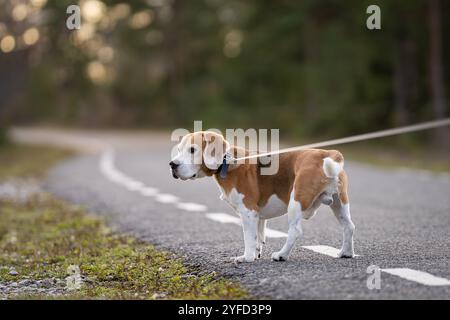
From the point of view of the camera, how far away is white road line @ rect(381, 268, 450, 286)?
237 inches

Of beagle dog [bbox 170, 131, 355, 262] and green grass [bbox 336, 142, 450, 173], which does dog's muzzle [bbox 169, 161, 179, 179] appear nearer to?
beagle dog [bbox 170, 131, 355, 262]

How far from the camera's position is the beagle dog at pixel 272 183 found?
23.3 feet

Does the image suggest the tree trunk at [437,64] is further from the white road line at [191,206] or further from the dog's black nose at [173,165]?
the dog's black nose at [173,165]

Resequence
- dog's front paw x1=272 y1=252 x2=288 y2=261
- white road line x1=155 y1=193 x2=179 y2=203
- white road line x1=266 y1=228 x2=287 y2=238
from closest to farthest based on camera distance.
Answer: dog's front paw x1=272 y1=252 x2=288 y2=261
white road line x1=266 y1=228 x2=287 y2=238
white road line x1=155 y1=193 x2=179 y2=203

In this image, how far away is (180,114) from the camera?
54.1m

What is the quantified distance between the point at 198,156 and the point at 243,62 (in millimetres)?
40001

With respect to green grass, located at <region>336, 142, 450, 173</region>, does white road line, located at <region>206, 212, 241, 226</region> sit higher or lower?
lower

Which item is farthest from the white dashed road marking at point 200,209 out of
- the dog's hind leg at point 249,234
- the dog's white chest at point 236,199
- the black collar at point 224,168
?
the black collar at point 224,168

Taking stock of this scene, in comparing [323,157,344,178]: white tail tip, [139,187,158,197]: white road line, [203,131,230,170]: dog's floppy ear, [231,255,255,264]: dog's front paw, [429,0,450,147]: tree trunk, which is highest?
[429,0,450,147]: tree trunk

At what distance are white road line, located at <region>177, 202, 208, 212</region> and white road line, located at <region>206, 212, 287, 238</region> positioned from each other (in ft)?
2.43

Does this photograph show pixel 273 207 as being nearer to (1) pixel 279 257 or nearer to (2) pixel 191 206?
(1) pixel 279 257

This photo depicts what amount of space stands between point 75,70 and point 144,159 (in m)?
26.5

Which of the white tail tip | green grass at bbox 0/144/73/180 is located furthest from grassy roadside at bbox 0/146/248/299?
green grass at bbox 0/144/73/180
